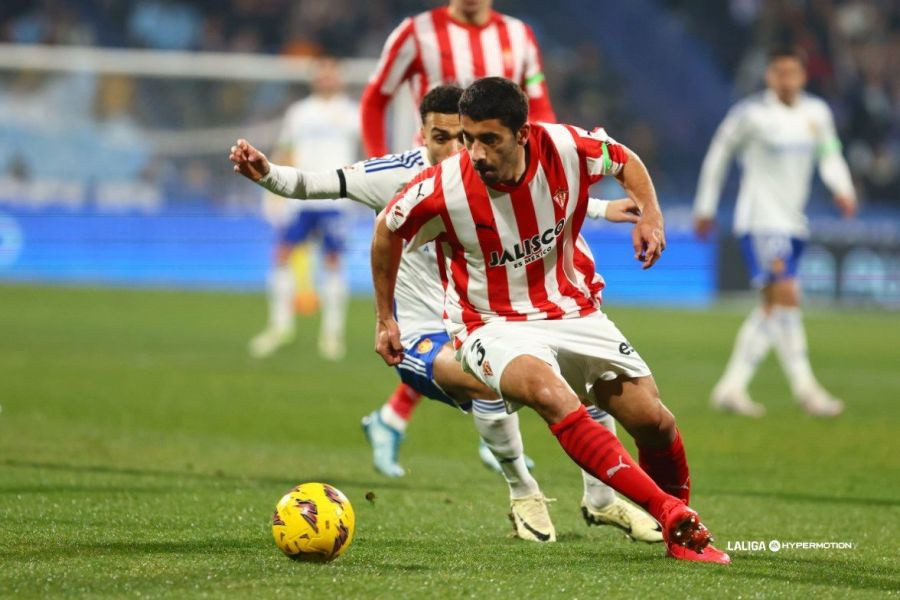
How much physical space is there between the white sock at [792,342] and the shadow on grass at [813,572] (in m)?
5.44

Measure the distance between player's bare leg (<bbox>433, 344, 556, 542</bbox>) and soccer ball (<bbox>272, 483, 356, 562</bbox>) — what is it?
0.87m

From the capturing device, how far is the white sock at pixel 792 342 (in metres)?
10.4

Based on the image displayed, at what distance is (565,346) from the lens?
5137 millimetres

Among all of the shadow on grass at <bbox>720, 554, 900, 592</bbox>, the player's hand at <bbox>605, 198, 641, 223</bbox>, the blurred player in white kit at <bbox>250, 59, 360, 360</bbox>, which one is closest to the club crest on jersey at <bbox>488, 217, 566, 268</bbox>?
the player's hand at <bbox>605, 198, 641, 223</bbox>

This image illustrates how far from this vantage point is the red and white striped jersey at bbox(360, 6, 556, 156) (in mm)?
7531

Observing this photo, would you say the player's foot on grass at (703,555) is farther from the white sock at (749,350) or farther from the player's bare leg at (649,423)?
the white sock at (749,350)

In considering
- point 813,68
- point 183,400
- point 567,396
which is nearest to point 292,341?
point 183,400

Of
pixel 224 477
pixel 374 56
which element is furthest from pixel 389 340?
pixel 374 56

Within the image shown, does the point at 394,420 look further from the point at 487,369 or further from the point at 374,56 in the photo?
the point at 374,56

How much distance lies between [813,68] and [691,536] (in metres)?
21.3

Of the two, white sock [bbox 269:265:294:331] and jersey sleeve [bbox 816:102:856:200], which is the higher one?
jersey sleeve [bbox 816:102:856:200]

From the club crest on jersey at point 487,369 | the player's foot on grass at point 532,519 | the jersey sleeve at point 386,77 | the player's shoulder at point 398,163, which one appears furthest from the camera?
the jersey sleeve at point 386,77

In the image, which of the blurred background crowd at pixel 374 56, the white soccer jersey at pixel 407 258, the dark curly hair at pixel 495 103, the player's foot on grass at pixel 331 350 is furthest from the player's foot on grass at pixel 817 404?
the blurred background crowd at pixel 374 56
